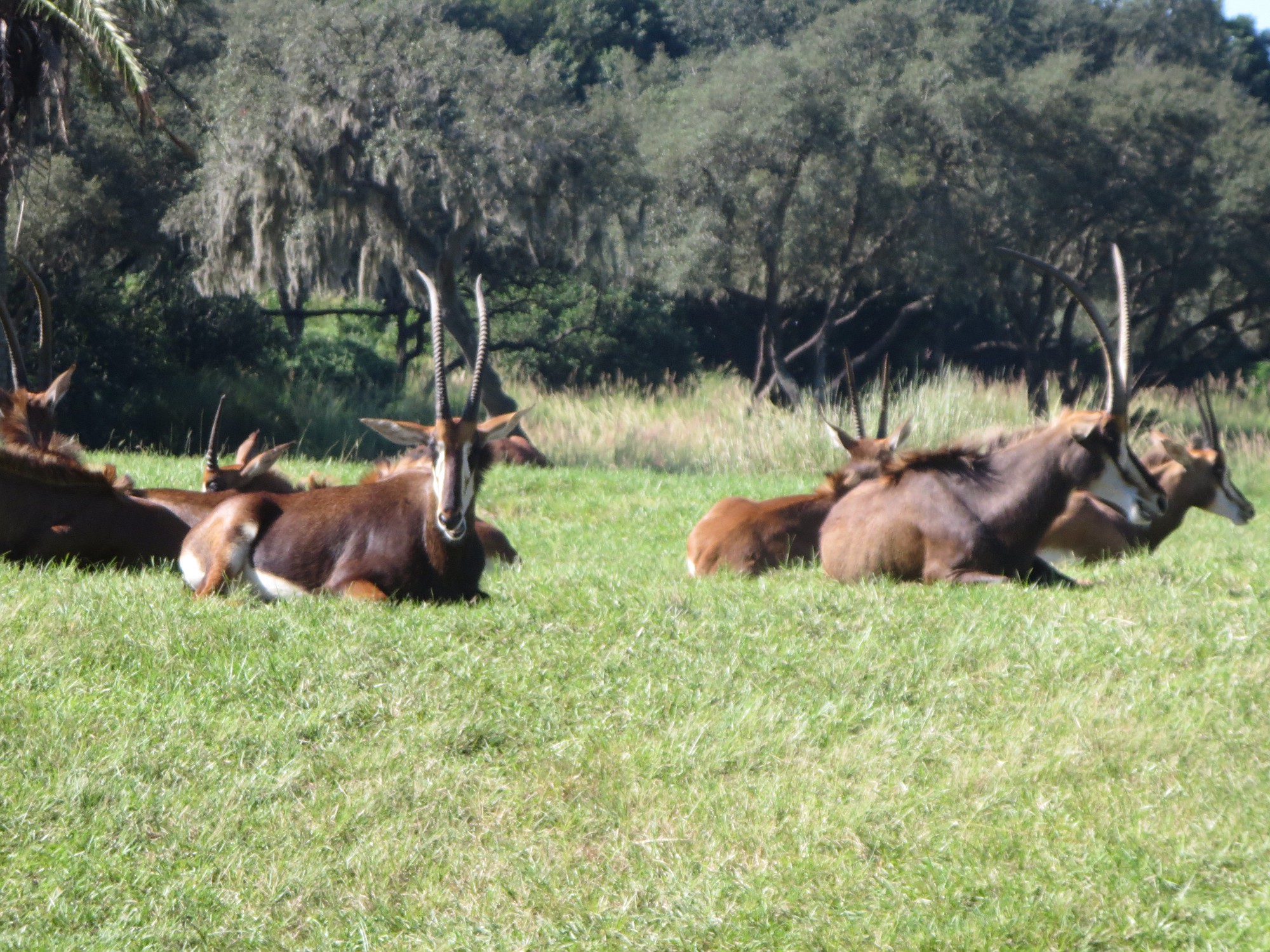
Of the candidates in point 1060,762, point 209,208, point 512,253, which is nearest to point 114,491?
point 1060,762

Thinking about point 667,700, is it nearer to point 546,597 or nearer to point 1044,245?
point 546,597

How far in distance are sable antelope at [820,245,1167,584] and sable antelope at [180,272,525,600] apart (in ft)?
8.54

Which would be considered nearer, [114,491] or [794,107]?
[114,491]

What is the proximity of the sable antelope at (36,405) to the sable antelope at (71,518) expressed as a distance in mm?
703

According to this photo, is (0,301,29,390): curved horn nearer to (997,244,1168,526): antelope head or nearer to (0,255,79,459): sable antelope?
(0,255,79,459): sable antelope

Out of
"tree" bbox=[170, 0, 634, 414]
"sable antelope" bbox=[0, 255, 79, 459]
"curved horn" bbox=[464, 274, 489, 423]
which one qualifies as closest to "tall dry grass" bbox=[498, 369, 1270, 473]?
"tree" bbox=[170, 0, 634, 414]

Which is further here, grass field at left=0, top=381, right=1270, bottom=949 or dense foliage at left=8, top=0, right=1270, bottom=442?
dense foliage at left=8, top=0, right=1270, bottom=442

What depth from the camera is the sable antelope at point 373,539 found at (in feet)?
24.4

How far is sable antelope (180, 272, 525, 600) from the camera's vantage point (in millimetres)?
7423

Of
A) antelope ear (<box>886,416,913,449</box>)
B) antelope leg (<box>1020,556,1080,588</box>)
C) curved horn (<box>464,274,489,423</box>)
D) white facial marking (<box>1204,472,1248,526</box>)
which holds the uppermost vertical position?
curved horn (<box>464,274,489,423</box>)

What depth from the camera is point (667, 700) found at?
591 cm

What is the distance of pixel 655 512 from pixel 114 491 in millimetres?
6364

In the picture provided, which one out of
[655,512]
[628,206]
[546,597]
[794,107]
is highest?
[794,107]

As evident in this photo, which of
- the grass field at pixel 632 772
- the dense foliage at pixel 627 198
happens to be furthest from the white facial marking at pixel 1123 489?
the dense foliage at pixel 627 198
